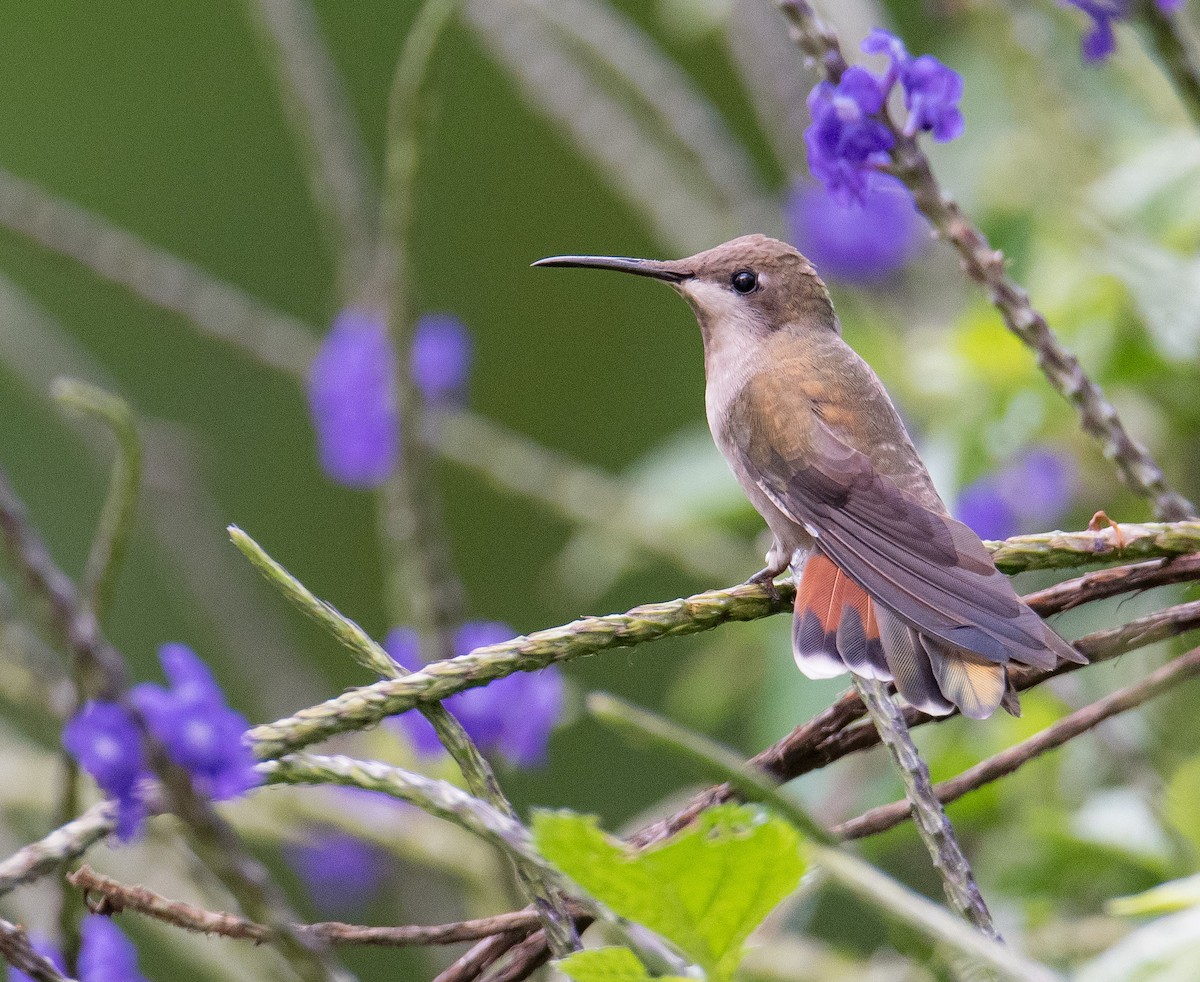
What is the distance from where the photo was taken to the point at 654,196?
2.75 metres

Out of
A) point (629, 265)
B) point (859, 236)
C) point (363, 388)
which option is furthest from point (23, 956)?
point (859, 236)

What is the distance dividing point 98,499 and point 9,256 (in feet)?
5.05

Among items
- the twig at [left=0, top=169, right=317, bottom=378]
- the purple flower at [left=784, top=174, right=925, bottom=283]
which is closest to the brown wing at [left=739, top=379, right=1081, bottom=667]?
the twig at [left=0, top=169, right=317, bottom=378]

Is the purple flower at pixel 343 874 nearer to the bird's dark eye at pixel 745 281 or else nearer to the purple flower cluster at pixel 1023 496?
the purple flower cluster at pixel 1023 496

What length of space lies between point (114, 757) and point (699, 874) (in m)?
0.36

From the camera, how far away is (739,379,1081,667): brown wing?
3.98ft

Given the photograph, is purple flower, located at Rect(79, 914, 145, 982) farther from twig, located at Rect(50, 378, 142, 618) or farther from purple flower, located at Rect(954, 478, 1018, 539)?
purple flower, located at Rect(954, 478, 1018, 539)

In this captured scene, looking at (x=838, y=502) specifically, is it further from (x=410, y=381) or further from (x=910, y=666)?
(x=410, y=381)

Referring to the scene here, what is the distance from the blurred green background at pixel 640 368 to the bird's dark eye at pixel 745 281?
0.30 metres

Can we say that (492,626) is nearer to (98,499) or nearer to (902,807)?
(902,807)

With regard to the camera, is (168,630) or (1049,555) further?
(168,630)

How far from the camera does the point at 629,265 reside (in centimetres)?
190

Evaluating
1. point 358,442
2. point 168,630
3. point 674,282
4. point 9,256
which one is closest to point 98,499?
point 168,630

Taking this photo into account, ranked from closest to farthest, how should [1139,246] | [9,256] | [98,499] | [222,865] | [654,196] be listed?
[222,865]
[1139,246]
[654,196]
[98,499]
[9,256]
